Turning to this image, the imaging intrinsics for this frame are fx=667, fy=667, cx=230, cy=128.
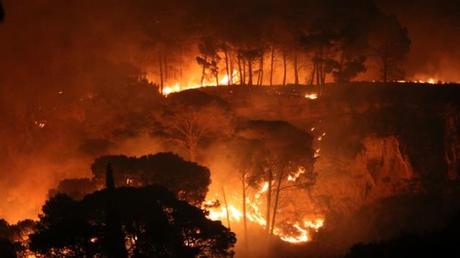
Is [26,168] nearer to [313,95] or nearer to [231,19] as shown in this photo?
[231,19]

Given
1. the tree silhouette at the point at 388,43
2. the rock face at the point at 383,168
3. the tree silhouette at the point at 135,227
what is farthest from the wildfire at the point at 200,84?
the tree silhouette at the point at 135,227

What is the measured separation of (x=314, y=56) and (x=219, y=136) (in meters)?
16.9

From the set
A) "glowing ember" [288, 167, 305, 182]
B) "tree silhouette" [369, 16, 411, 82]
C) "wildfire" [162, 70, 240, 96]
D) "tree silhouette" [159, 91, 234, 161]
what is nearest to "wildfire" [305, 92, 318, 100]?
"tree silhouette" [369, 16, 411, 82]

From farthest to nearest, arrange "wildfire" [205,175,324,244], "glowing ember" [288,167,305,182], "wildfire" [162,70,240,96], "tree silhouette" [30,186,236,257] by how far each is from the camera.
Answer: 1. "wildfire" [162,70,240,96]
2. "wildfire" [205,175,324,244]
3. "glowing ember" [288,167,305,182]
4. "tree silhouette" [30,186,236,257]

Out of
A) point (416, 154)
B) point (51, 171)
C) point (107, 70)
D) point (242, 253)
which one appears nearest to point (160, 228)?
point (242, 253)

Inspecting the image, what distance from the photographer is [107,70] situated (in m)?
67.9

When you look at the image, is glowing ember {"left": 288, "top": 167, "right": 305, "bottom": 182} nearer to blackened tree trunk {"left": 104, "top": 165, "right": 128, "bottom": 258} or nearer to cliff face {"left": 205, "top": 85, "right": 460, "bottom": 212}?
cliff face {"left": 205, "top": 85, "right": 460, "bottom": 212}

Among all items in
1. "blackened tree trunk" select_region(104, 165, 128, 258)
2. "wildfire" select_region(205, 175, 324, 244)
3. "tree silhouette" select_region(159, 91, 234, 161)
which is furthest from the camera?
"tree silhouette" select_region(159, 91, 234, 161)

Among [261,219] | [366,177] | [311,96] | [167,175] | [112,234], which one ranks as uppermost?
[311,96]

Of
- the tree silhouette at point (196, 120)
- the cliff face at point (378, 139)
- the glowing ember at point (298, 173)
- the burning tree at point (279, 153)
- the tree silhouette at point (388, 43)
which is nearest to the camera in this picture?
the burning tree at point (279, 153)

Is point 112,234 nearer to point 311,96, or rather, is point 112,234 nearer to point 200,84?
point 311,96

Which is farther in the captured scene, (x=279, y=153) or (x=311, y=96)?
(x=311, y=96)

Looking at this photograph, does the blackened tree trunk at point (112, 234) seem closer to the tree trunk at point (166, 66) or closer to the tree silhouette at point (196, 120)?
the tree silhouette at point (196, 120)

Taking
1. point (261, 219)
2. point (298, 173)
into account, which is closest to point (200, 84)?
point (261, 219)
